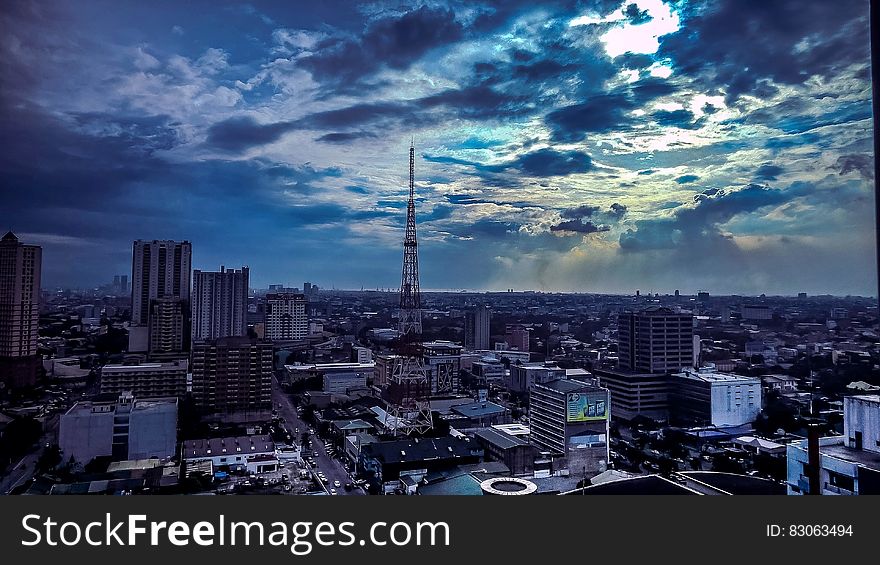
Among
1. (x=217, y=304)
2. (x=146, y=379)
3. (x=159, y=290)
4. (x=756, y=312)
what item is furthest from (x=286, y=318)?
(x=756, y=312)

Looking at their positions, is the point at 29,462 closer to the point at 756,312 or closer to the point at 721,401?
the point at 721,401

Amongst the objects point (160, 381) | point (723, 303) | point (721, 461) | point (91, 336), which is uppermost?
point (723, 303)

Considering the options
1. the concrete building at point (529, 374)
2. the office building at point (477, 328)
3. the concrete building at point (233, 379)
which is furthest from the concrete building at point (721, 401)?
the concrete building at point (233, 379)

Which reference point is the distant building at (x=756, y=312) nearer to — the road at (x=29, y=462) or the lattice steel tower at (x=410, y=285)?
the lattice steel tower at (x=410, y=285)
